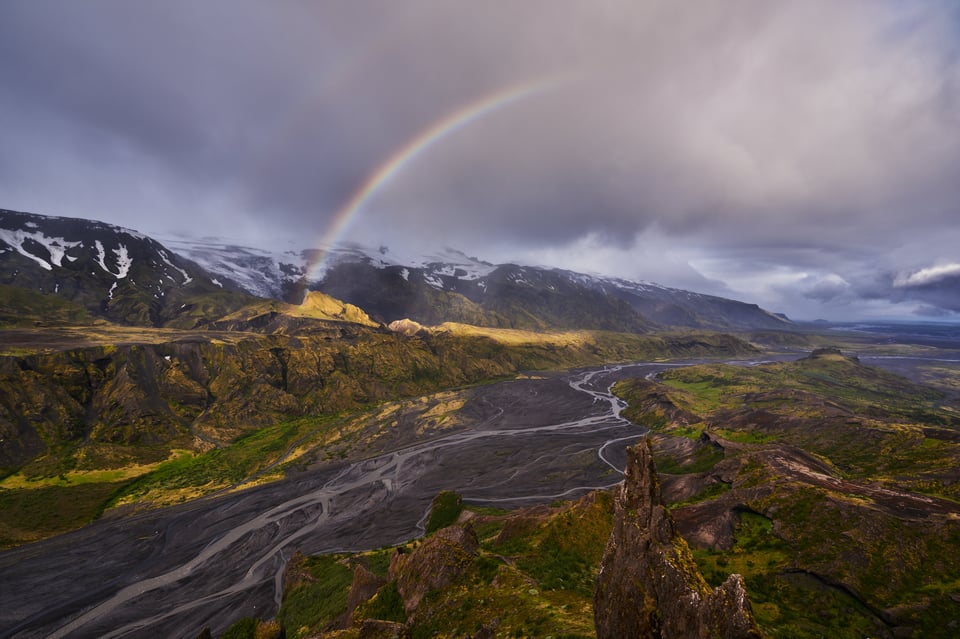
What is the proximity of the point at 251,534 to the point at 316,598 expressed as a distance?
108ft

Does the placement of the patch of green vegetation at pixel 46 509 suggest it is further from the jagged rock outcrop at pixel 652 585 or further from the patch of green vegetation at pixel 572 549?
the jagged rock outcrop at pixel 652 585

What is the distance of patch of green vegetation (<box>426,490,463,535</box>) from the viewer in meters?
55.2

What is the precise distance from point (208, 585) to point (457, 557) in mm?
47002

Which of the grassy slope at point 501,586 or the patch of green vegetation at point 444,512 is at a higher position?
the grassy slope at point 501,586

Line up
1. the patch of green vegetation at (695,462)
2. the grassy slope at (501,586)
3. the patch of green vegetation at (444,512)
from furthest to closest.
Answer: the patch of green vegetation at (695,462), the patch of green vegetation at (444,512), the grassy slope at (501,586)

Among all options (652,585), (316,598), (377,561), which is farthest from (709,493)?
(316,598)

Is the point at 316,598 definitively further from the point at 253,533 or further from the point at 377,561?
the point at 253,533

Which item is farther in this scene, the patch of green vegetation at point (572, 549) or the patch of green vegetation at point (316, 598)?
the patch of green vegetation at point (316, 598)

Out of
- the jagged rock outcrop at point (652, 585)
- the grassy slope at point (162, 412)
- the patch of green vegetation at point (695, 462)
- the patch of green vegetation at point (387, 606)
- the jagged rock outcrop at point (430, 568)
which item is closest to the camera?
the jagged rock outcrop at point (652, 585)

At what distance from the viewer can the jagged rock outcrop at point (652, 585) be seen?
1201 centimetres

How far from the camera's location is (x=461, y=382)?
650 ft

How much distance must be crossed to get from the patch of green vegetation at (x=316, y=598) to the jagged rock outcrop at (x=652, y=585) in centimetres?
2967

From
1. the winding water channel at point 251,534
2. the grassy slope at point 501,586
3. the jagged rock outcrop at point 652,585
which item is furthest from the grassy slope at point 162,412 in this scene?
the jagged rock outcrop at point 652,585

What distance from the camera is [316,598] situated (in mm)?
40219
